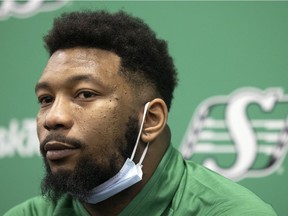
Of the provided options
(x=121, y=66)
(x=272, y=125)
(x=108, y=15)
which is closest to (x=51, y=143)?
(x=121, y=66)

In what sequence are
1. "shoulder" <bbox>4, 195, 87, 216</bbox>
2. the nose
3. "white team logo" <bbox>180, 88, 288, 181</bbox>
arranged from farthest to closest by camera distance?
"white team logo" <bbox>180, 88, 288, 181</bbox>
"shoulder" <bbox>4, 195, 87, 216</bbox>
the nose

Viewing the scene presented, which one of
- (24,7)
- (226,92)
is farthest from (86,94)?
(24,7)

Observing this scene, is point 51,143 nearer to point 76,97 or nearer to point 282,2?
point 76,97

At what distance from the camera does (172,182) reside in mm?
1194

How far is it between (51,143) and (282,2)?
0.90 metres

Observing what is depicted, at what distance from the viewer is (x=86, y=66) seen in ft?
3.76

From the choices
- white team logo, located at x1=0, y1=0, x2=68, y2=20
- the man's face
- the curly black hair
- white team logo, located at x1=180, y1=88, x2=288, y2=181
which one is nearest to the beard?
the man's face

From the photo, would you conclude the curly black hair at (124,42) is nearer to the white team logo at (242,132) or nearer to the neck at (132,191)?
the neck at (132,191)

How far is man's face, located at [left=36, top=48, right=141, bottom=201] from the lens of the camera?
43.9 inches

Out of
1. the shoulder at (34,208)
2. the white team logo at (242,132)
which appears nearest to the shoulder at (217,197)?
the shoulder at (34,208)

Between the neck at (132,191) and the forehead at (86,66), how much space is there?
161 millimetres

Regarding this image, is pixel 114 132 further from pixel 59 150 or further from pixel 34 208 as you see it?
pixel 34 208

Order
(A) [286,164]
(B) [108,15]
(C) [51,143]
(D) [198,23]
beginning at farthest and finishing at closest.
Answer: (D) [198,23] → (A) [286,164] → (B) [108,15] → (C) [51,143]

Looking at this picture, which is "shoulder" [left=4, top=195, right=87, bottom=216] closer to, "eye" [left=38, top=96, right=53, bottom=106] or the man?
the man
